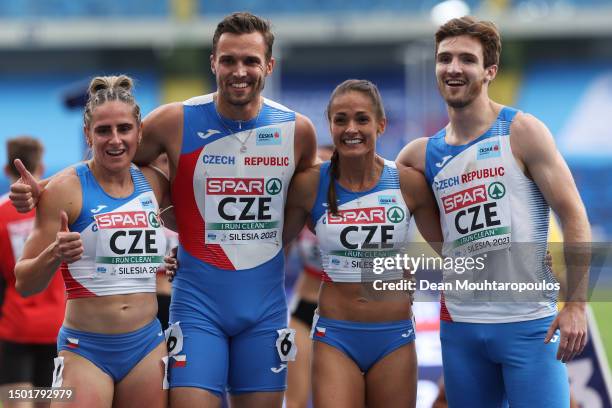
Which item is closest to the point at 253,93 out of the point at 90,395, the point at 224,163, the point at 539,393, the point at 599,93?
the point at 224,163

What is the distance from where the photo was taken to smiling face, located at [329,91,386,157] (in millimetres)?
4930

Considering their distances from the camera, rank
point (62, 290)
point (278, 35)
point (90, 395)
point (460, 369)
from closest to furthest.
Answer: point (90, 395) < point (460, 369) < point (62, 290) < point (278, 35)

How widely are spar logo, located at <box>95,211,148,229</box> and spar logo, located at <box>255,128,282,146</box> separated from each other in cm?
81

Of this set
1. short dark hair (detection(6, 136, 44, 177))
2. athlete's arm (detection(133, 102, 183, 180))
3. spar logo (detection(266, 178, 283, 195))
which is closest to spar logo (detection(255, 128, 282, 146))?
spar logo (detection(266, 178, 283, 195))

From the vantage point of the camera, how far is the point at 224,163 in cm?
504

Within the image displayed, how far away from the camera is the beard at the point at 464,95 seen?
16.0 feet

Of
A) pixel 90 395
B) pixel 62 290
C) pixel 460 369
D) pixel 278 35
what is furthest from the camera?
pixel 278 35

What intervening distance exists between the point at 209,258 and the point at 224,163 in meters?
0.52

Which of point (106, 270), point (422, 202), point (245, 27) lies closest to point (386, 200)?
point (422, 202)

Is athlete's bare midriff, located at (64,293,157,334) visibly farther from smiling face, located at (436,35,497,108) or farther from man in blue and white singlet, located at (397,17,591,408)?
smiling face, located at (436,35,497,108)

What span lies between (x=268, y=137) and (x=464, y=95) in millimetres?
1075

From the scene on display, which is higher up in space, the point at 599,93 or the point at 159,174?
the point at 599,93

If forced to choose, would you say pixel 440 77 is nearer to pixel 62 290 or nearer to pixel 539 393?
pixel 539 393

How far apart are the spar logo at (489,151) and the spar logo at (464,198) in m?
0.16
